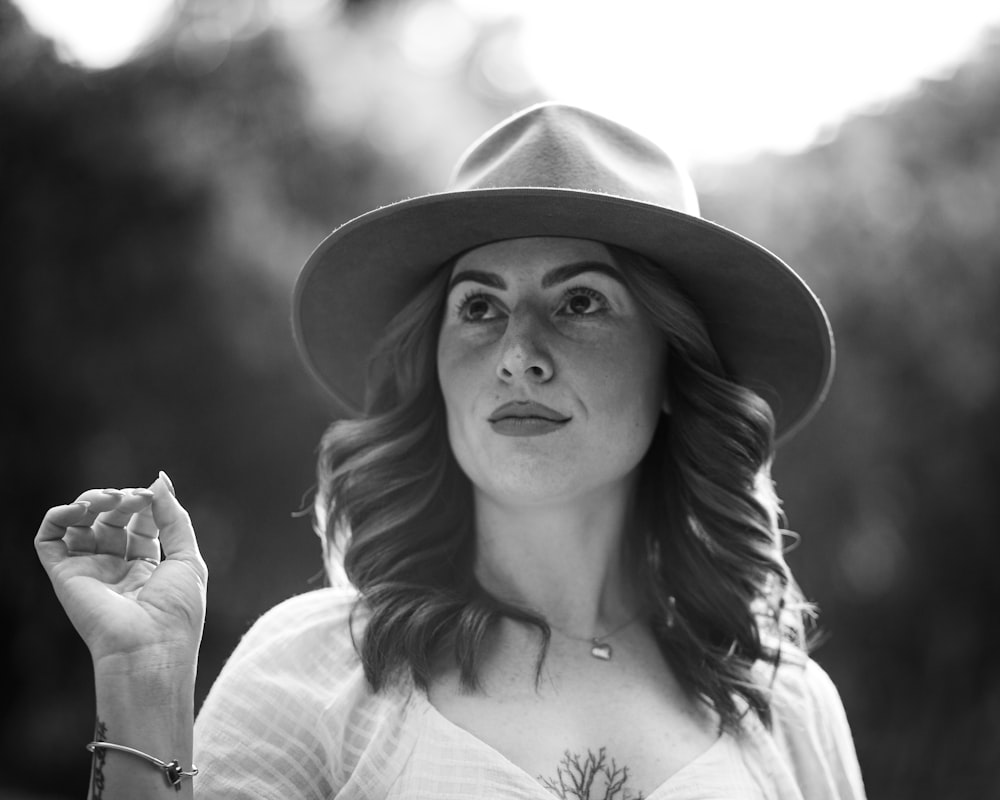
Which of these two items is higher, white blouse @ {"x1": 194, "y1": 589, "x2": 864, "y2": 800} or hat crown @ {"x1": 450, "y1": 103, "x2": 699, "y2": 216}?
hat crown @ {"x1": 450, "y1": 103, "x2": 699, "y2": 216}

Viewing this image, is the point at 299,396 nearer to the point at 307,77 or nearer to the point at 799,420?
the point at 307,77

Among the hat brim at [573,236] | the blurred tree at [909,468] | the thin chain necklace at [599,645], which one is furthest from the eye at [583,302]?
the blurred tree at [909,468]

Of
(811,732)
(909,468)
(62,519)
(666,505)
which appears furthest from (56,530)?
(909,468)

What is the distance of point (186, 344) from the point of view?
6.56 m

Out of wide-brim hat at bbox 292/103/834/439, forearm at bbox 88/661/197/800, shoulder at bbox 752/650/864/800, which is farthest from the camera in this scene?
shoulder at bbox 752/650/864/800

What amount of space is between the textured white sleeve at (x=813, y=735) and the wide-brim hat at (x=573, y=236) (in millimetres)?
618

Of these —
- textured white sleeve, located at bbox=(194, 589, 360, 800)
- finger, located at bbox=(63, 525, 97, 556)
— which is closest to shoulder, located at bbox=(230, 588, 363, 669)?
textured white sleeve, located at bbox=(194, 589, 360, 800)

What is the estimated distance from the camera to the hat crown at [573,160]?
89.8 inches

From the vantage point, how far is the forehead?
2340 millimetres

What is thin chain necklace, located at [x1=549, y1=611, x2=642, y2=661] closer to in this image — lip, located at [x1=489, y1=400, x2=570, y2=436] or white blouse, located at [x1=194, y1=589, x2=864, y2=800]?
white blouse, located at [x1=194, y1=589, x2=864, y2=800]

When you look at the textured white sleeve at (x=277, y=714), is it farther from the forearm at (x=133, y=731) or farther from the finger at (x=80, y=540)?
the finger at (x=80, y=540)

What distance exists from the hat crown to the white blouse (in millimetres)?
978

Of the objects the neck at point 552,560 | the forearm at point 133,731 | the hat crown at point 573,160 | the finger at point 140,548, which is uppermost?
the hat crown at point 573,160

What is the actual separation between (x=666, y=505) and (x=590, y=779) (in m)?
0.82
